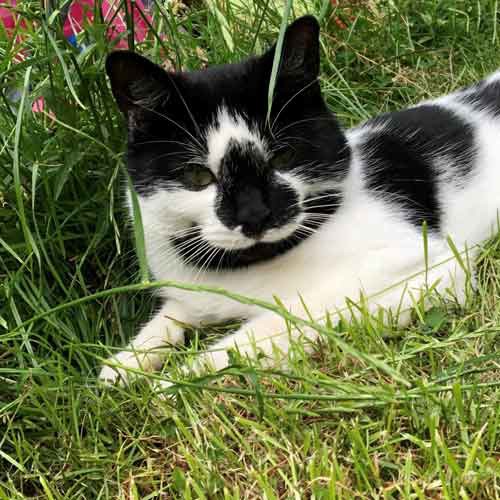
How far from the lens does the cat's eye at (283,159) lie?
5.49 feet

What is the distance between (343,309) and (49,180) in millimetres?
867

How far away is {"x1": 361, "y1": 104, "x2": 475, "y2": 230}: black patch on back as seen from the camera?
1.93 m

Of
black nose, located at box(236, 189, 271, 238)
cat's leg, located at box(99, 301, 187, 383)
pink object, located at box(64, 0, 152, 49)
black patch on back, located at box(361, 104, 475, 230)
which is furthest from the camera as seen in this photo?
pink object, located at box(64, 0, 152, 49)

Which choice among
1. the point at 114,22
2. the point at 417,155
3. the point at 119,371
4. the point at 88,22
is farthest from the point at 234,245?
the point at 114,22

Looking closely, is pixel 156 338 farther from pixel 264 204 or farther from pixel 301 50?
pixel 301 50

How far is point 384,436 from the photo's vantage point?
4.25 feet

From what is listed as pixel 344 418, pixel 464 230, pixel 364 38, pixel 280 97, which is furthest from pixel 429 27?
pixel 344 418

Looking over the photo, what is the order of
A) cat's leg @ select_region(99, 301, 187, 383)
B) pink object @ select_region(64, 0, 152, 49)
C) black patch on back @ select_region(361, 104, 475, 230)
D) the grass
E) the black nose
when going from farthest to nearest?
pink object @ select_region(64, 0, 152, 49)
black patch on back @ select_region(361, 104, 475, 230)
cat's leg @ select_region(99, 301, 187, 383)
the black nose
the grass

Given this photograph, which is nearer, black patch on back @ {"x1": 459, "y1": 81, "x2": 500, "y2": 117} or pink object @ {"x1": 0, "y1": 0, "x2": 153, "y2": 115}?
pink object @ {"x1": 0, "y1": 0, "x2": 153, "y2": 115}

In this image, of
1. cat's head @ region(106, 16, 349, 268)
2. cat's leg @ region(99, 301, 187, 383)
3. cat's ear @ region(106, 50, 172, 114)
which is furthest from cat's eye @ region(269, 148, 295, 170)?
cat's leg @ region(99, 301, 187, 383)

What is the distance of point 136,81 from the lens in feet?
5.36

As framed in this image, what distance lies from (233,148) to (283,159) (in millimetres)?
138

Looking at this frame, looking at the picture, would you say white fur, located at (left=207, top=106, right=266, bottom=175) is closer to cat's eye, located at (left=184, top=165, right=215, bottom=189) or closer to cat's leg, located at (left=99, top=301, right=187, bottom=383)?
cat's eye, located at (left=184, top=165, right=215, bottom=189)

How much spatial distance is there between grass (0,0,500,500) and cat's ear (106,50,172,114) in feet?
0.34
